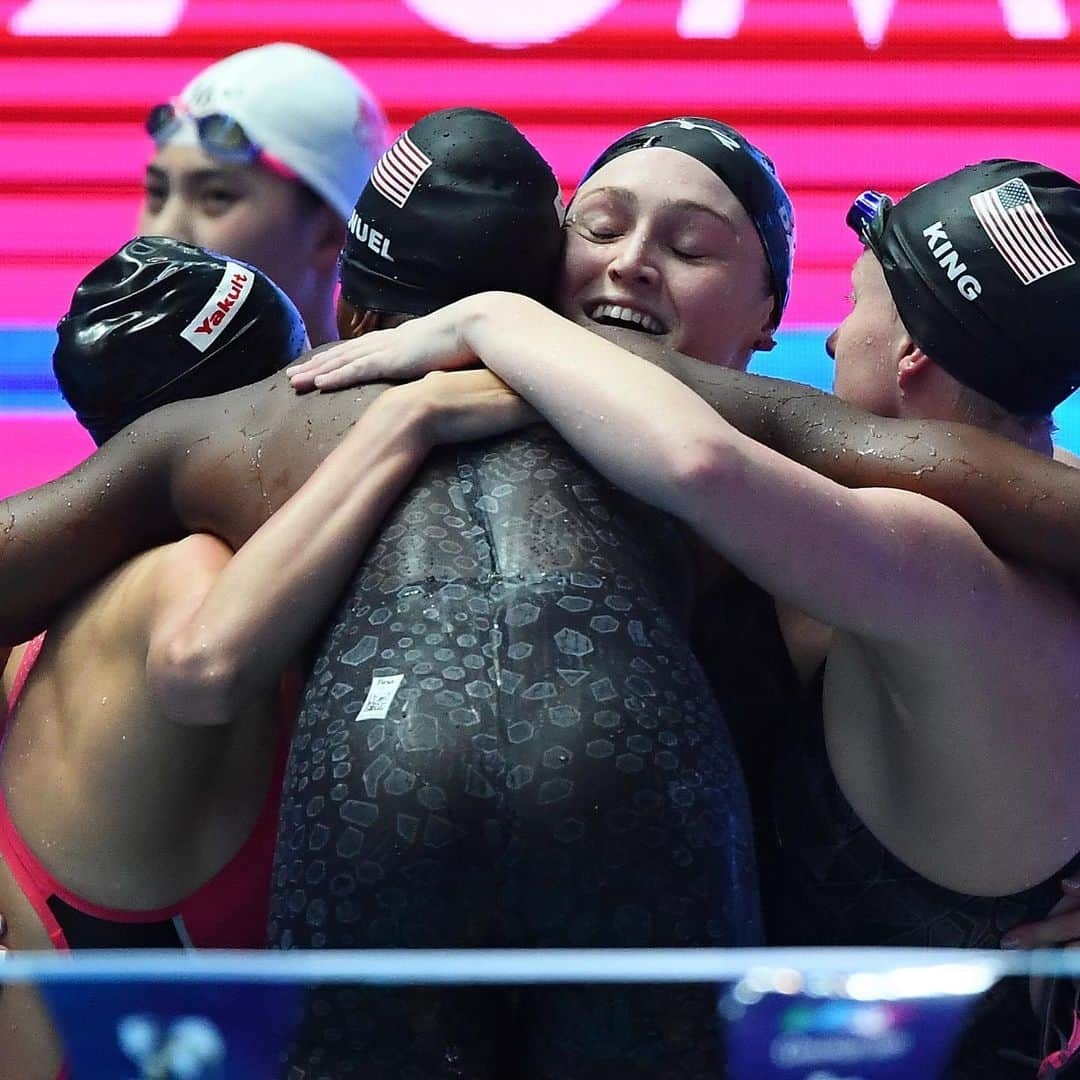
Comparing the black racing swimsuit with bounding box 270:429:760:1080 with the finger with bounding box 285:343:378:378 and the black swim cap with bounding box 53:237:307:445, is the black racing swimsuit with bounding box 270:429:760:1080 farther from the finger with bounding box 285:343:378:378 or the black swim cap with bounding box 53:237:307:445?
the black swim cap with bounding box 53:237:307:445

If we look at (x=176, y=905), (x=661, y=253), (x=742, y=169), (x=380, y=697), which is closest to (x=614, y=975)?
(x=380, y=697)

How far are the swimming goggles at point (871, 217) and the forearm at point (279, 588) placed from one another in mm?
831

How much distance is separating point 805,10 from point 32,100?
2508 mm

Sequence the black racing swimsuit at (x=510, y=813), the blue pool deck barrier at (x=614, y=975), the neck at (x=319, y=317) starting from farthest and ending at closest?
the neck at (x=319, y=317)
the black racing swimsuit at (x=510, y=813)
the blue pool deck barrier at (x=614, y=975)

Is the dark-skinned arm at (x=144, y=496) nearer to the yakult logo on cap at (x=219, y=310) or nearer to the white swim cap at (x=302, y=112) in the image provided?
the yakult logo on cap at (x=219, y=310)

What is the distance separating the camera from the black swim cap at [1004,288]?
96.8 inches

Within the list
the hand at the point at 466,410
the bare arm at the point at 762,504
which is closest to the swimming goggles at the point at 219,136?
the hand at the point at 466,410

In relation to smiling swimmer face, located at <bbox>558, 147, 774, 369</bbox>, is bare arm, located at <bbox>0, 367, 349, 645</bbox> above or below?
below

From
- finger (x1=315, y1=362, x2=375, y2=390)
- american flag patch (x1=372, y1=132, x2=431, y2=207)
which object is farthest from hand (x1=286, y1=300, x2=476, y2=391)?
american flag patch (x1=372, y1=132, x2=431, y2=207)

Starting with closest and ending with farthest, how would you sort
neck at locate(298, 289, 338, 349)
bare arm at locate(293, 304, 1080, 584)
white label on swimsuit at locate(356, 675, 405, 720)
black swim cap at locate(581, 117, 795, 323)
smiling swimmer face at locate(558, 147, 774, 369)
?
white label on swimsuit at locate(356, 675, 405, 720)
bare arm at locate(293, 304, 1080, 584)
smiling swimmer face at locate(558, 147, 774, 369)
black swim cap at locate(581, 117, 795, 323)
neck at locate(298, 289, 338, 349)

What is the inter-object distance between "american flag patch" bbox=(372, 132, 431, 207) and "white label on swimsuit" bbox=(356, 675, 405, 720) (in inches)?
34.3

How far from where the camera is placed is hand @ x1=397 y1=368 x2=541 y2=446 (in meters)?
2.35

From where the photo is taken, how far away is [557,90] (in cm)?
567

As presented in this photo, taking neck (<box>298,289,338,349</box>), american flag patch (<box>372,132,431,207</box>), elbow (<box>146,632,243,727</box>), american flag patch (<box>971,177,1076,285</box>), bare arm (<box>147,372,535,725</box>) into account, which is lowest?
neck (<box>298,289,338,349</box>)
